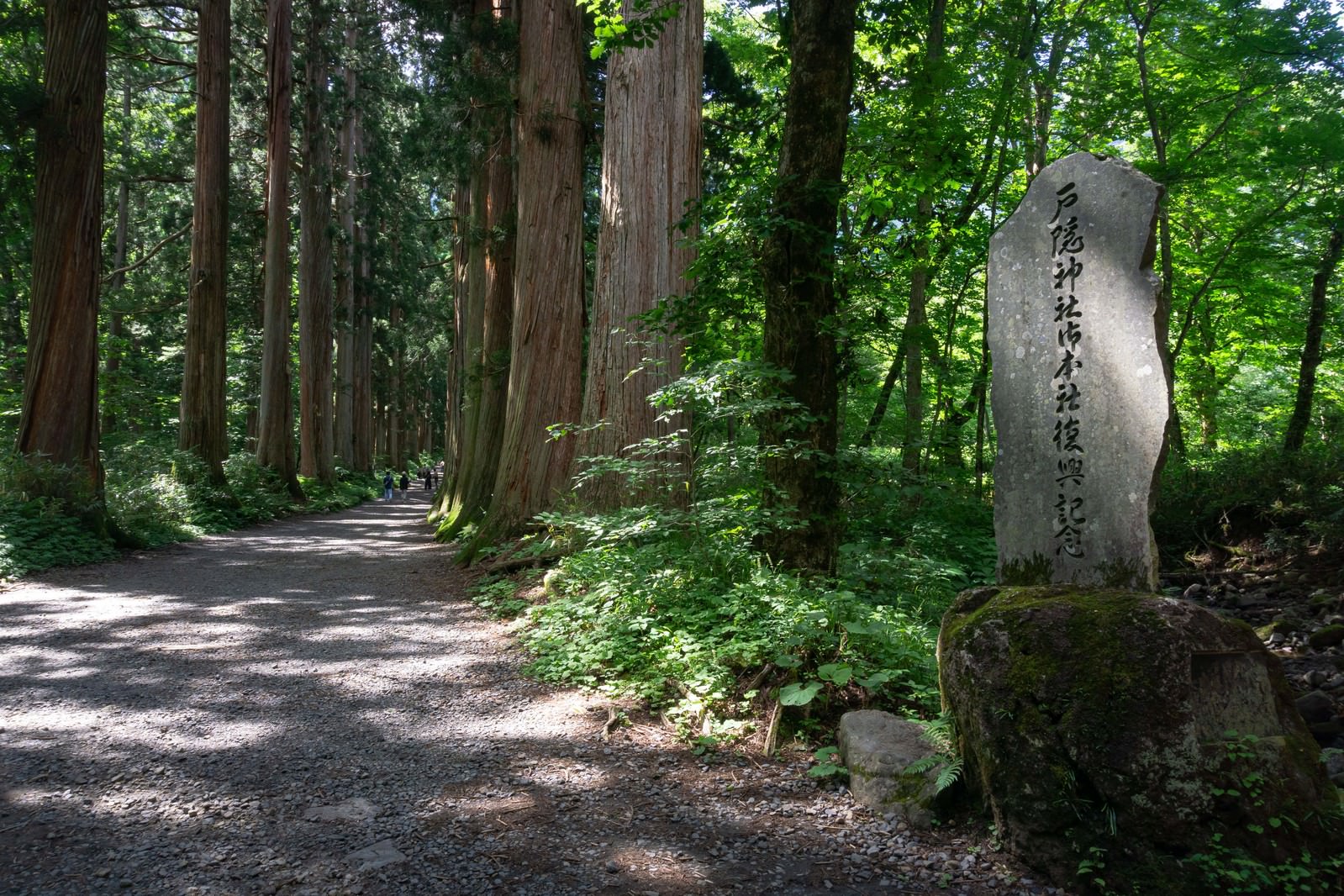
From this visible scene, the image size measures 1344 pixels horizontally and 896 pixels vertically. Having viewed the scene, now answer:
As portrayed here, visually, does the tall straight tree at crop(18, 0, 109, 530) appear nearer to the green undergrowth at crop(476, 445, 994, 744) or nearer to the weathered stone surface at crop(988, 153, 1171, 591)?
the green undergrowth at crop(476, 445, 994, 744)

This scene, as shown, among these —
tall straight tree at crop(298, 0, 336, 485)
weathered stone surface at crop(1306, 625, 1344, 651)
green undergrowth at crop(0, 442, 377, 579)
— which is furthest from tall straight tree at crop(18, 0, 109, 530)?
weathered stone surface at crop(1306, 625, 1344, 651)

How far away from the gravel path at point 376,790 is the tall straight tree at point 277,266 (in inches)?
593

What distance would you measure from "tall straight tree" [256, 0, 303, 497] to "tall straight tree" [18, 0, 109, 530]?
8.53 metres

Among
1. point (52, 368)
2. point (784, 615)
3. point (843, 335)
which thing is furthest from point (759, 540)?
point (52, 368)

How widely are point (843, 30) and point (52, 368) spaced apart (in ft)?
37.8

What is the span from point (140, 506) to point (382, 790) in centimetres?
1179

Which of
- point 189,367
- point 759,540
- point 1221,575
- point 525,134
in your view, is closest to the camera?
point 759,540

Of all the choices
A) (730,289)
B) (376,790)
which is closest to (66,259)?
(730,289)

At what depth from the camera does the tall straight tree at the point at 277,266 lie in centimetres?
1945

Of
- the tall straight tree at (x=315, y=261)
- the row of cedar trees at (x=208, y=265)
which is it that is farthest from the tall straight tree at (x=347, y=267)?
the tall straight tree at (x=315, y=261)

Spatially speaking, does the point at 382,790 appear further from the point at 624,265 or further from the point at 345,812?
the point at 624,265

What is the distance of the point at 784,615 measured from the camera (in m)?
4.58

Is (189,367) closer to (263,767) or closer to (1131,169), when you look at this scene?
(263,767)

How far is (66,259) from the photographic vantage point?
11141 millimetres
